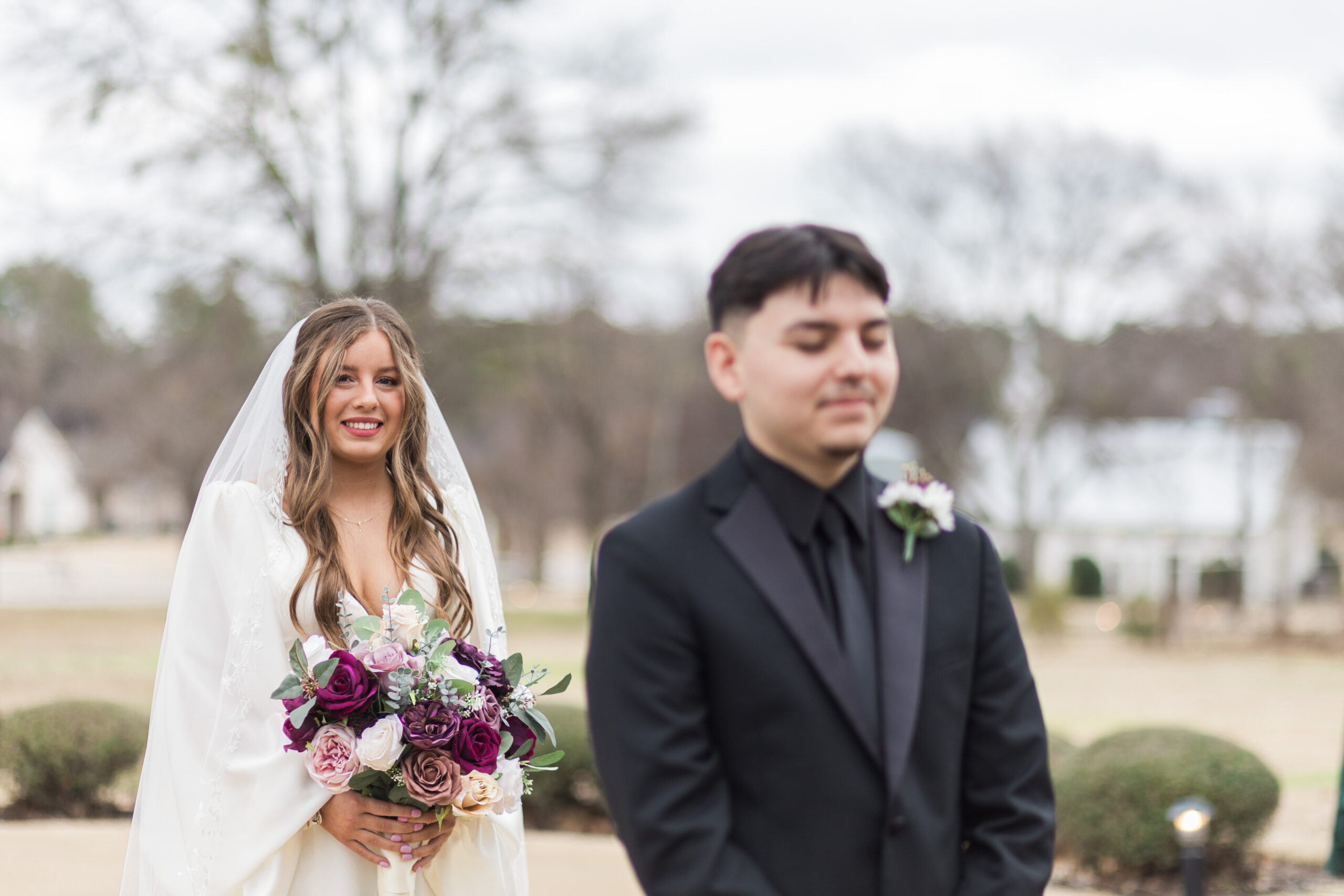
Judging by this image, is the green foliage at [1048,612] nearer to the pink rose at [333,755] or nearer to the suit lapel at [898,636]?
the pink rose at [333,755]

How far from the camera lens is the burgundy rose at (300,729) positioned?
3215 millimetres

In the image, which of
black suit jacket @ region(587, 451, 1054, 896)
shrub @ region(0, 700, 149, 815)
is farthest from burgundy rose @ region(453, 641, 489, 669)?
shrub @ region(0, 700, 149, 815)

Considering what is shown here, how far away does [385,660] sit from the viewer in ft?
10.7

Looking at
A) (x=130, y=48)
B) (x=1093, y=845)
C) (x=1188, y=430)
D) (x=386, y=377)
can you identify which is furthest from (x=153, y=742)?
(x=1188, y=430)

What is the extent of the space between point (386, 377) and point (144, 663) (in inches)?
726

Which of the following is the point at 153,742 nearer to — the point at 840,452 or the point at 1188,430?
the point at 840,452

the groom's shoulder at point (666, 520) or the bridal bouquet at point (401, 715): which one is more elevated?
the groom's shoulder at point (666, 520)

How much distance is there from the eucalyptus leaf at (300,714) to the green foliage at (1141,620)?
87.8 feet

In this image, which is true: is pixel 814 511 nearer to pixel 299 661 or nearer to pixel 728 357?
pixel 728 357

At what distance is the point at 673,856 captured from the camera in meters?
2.00

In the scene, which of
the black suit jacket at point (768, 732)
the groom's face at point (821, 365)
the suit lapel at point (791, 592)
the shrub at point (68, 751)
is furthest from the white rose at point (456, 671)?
the shrub at point (68, 751)

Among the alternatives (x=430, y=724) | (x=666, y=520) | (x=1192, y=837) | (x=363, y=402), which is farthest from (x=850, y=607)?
(x=1192, y=837)

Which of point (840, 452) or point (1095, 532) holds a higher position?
point (840, 452)

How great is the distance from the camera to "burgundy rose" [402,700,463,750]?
3188mm
